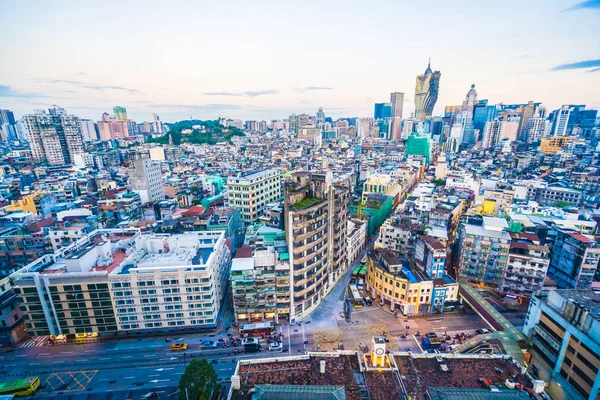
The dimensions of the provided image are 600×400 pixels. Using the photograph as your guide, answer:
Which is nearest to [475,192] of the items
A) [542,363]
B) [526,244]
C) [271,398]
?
[526,244]

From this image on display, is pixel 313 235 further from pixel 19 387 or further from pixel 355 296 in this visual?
pixel 19 387

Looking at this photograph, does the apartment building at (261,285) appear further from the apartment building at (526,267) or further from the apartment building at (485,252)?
the apartment building at (526,267)

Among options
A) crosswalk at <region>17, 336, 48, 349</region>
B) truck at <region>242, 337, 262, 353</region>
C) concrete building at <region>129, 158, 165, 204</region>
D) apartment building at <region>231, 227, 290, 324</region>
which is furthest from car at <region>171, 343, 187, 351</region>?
concrete building at <region>129, 158, 165, 204</region>

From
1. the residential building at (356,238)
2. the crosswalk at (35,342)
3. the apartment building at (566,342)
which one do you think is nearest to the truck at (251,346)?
the residential building at (356,238)

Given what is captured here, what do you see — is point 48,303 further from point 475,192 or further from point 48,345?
point 475,192

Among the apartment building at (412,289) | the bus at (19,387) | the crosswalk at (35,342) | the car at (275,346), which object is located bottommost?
the crosswalk at (35,342)

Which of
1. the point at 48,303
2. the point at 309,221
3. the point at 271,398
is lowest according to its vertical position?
the point at 48,303

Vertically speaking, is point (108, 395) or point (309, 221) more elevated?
point (309, 221)
